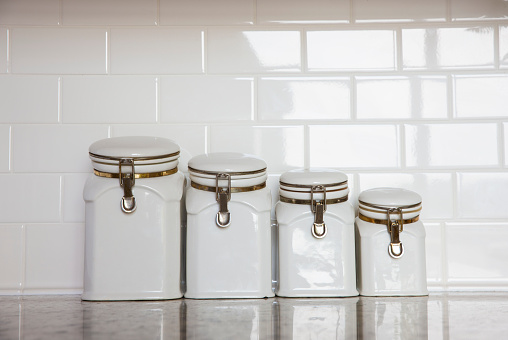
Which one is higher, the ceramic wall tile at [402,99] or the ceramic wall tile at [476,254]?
the ceramic wall tile at [402,99]

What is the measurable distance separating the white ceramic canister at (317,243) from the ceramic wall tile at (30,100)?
1.81 ft

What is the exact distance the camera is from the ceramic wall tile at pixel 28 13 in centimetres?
132

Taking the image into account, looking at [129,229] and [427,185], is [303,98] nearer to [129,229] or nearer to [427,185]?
[427,185]

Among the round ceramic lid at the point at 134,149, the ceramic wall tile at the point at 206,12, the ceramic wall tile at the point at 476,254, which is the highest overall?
the ceramic wall tile at the point at 206,12

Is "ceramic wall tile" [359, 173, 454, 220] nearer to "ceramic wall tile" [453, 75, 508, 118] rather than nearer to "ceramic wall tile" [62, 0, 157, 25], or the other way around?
"ceramic wall tile" [453, 75, 508, 118]

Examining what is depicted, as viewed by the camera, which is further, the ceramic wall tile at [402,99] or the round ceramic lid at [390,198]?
the ceramic wall tile at [402,99]

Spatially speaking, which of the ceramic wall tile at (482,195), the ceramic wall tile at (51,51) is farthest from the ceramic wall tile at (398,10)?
the ceramic wall tile at (51,51)

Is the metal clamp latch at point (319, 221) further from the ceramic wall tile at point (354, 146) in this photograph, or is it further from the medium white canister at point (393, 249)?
the ceramic wall tile at point (354, 146)

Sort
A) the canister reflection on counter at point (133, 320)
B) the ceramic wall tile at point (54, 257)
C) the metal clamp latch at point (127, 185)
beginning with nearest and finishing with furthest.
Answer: the canister reflection on counter at point (133, 320) → the metal clamp latch at point (127, 185) → the ceramic wall tile at point (54, 257)

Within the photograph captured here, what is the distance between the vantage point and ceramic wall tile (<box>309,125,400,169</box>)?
4.34 feet

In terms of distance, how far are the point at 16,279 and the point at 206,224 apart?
45cm

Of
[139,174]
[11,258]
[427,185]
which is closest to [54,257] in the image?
[11,258]

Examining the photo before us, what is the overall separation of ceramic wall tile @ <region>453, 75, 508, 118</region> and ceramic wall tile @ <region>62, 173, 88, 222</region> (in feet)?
2.63

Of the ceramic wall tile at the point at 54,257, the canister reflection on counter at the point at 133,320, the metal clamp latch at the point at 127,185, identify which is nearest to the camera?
the canister reflection on counter at the point at 133,320
